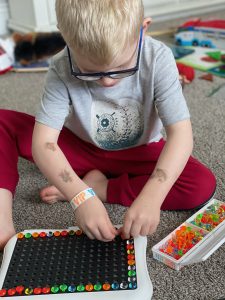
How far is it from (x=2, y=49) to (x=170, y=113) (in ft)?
3.86

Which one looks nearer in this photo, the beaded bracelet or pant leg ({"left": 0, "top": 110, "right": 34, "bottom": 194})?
the beaded bracelet

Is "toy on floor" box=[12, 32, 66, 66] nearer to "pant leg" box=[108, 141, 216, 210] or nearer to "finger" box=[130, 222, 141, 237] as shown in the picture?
"pant leg" box=[108, 141, 216, 210]

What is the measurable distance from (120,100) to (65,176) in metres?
0.19

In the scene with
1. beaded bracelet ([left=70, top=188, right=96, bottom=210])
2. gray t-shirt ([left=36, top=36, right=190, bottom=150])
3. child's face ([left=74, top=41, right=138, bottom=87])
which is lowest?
beaded bracelet ([left=70, top=188, right=96, bottom=210])

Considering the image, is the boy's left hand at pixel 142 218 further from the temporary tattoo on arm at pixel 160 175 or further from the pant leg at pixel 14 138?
the pant leg at pixel 14 138

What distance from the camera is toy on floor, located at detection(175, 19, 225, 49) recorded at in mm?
1839

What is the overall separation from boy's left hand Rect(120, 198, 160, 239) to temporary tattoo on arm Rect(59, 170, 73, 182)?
131mm

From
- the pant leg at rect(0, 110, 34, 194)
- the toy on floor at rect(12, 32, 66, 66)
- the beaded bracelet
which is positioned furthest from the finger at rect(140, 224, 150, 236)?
the toy on floor at rect(12, 32, 66, 66)

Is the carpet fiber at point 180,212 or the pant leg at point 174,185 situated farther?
the pant leg at point 174,185

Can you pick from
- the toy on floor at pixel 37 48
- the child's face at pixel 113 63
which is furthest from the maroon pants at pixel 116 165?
the toy on floor at pixel 37 48

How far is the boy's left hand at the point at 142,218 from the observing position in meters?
0.69

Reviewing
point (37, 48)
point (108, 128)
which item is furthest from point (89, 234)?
point (37, 48)

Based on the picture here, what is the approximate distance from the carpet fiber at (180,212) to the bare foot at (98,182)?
0.12 feet

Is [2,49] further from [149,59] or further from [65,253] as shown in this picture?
[65,253]
